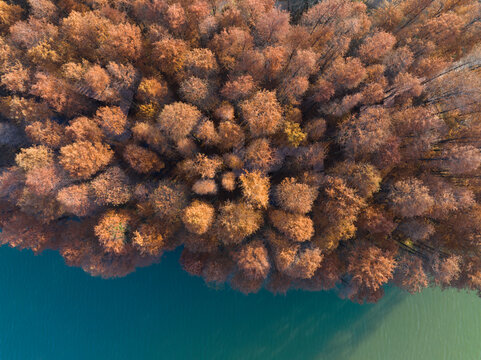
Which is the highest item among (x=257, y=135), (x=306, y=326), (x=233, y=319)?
(x=257, y=135)

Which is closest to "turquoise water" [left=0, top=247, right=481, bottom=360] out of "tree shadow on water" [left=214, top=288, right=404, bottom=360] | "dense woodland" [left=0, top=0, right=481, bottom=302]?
"tree shadow on water" [left=214, top=288, right=404, bottom=360]

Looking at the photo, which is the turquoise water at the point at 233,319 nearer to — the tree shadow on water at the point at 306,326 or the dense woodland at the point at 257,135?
the tree shadow on water at the point at 306,326

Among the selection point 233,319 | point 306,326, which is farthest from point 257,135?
point 306,326

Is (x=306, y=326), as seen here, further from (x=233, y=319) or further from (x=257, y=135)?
(x=257, y=135)

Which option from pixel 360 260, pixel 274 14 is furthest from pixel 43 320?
pixel 274 14

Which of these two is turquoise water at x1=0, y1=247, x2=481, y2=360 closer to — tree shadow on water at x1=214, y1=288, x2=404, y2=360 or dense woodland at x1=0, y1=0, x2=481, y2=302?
tree shadow on water at x1=214, y1=288, x2=404, y2=360

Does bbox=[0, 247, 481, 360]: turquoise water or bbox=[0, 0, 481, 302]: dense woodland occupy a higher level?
bbox=[0, 0, 481, 302]: dense woodland

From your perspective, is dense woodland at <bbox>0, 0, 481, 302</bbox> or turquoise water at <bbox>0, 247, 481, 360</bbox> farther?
turquoise water at <bbox>0, 247, 481, 360</bbox>
